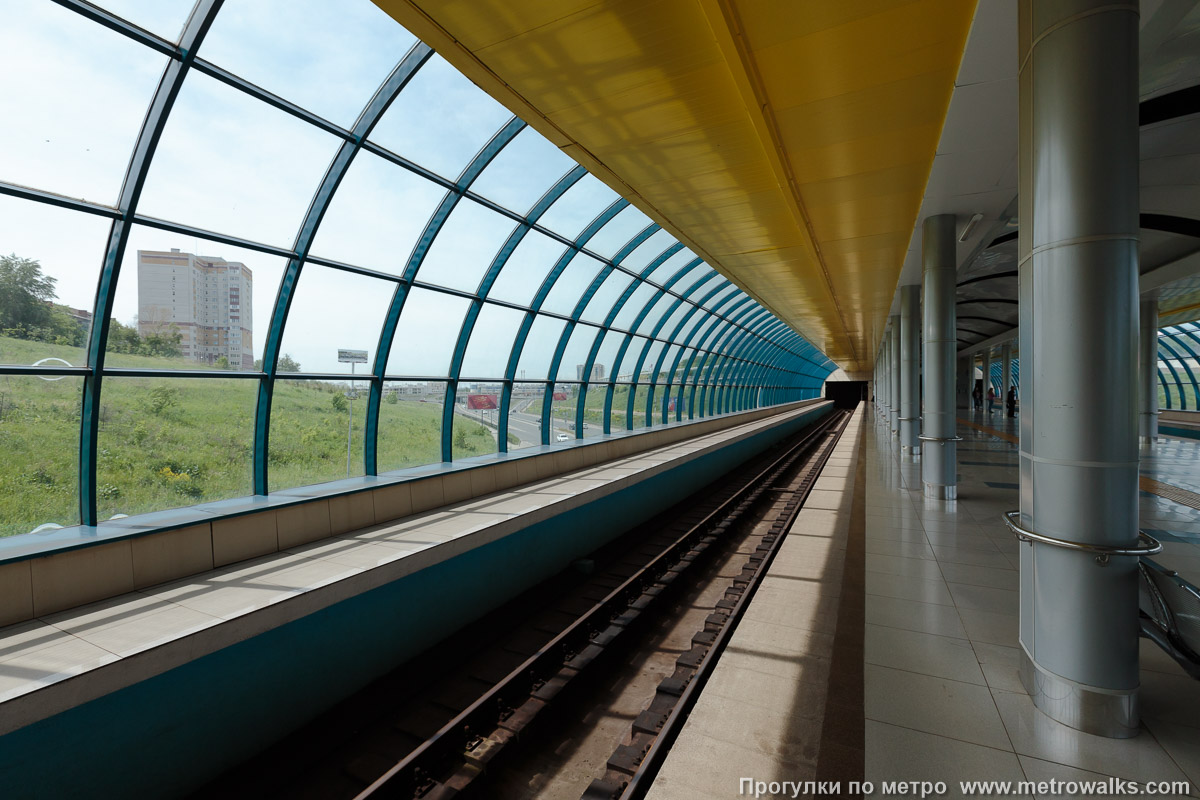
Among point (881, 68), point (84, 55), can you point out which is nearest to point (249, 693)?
point (84, 55)

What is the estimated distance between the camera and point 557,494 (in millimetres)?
9195

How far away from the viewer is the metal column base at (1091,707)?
114 inches

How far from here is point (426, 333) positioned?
355 inches

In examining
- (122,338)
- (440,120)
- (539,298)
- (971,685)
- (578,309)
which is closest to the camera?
(971,685)

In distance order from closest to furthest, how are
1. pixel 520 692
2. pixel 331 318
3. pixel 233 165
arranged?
pixel 520 692 < pixel 233 165 < pixel 331 318

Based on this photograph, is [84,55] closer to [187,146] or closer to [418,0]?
[187,146]

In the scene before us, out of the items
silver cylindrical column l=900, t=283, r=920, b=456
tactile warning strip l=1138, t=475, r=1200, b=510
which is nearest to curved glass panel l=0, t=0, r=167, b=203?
tactile warning strip l=1138, t=475, r=1200, b=510

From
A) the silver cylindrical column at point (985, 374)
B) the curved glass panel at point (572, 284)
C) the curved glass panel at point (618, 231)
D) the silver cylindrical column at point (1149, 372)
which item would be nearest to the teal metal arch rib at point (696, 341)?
the curved glass panel at point (572, 284)

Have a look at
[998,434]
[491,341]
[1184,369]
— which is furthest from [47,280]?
[1184,369]

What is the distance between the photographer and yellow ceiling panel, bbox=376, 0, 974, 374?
4.22 m

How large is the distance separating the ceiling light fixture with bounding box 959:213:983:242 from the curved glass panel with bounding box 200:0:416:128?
894 cm

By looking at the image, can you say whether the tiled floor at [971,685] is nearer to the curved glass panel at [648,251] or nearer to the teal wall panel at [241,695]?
the teal wall panel at [241,695]

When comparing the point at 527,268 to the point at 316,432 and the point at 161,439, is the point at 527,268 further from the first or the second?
the point at 161,439

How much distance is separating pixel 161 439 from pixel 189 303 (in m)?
1.70
